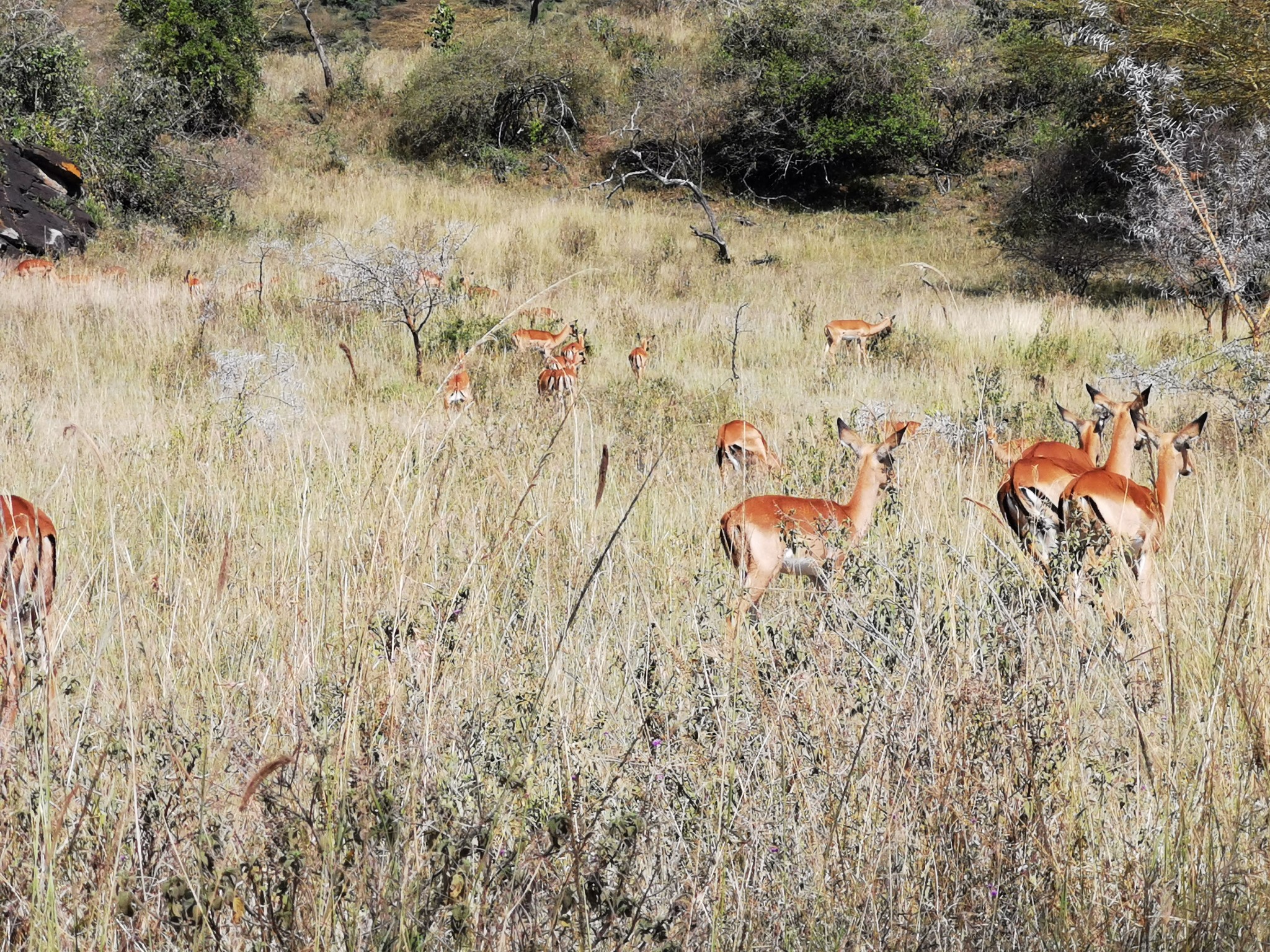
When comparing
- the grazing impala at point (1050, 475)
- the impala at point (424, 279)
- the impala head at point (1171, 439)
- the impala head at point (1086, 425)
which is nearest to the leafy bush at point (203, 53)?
the impala at point (424, 279)

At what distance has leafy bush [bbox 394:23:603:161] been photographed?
1040 inches

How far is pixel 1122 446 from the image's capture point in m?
4.28

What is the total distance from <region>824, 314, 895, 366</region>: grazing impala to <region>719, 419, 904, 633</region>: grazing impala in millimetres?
6781

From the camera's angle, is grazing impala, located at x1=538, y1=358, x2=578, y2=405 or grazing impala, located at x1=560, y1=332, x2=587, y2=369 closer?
grazing impala, located at x1=538, y1=358, x2=578, y2=405

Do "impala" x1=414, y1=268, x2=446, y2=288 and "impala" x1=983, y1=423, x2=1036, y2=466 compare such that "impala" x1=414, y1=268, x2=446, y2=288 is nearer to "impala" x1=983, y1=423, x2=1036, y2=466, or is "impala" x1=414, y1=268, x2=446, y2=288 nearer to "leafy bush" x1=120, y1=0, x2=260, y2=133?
"impala" x1=983, y1=423, x2=1036, y2=466

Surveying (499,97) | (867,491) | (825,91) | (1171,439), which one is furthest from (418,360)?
(499,97)

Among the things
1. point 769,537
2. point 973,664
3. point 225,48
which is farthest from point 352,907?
point 225,48

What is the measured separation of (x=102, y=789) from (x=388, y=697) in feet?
1.84

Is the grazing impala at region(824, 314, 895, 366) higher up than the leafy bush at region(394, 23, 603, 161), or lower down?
lower down

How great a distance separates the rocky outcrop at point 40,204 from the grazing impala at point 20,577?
1323cm

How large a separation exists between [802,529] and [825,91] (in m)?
24.3

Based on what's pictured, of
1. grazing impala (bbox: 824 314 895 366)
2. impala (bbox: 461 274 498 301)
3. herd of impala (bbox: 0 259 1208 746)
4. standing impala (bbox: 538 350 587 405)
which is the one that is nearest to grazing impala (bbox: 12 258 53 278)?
impala (bbox: 461 274 498 301)

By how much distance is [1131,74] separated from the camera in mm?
6211

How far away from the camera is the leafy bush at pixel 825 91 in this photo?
24812 mm
